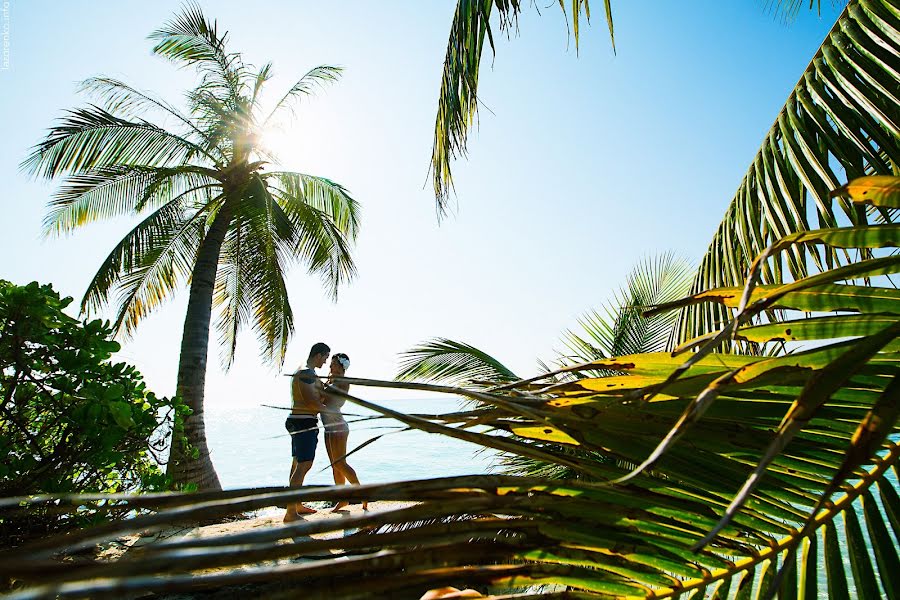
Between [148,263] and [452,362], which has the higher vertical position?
[148,263]

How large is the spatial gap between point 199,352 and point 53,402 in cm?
615

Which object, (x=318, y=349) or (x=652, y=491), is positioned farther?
(x=318, y=349)

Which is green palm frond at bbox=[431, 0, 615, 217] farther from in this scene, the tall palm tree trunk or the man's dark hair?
the tall palm tree trunk

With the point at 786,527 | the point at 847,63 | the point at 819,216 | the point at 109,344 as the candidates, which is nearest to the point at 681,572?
the point at 786,527

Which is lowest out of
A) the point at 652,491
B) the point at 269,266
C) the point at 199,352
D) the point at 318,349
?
the point at 652,491

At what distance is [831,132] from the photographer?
5.91 feet

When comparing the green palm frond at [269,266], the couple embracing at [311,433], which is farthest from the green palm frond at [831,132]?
the green palm frond at [269,266]

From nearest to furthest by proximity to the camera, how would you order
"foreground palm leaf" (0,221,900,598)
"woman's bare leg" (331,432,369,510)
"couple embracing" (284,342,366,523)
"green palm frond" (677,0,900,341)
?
1. "foreground palm leaf" (0,221,900,598)
2. "green palm frond" (677,0,900,341)
3. "couple embracing" (284,342,366,523)
4. "woman's bare leg" (331,432,369,510)

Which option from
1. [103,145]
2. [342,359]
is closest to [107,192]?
[103,145]

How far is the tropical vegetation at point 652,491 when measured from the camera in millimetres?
314

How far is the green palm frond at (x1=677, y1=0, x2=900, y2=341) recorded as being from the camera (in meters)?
1.60

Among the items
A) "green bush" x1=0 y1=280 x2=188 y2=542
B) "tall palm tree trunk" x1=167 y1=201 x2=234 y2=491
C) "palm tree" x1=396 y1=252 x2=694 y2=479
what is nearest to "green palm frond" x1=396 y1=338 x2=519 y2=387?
"palm tree" x1=396 y1=252 x2=694 y2=479

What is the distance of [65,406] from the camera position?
9.19ft

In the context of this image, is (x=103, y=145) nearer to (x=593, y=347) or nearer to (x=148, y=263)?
(x=148, y=263)
